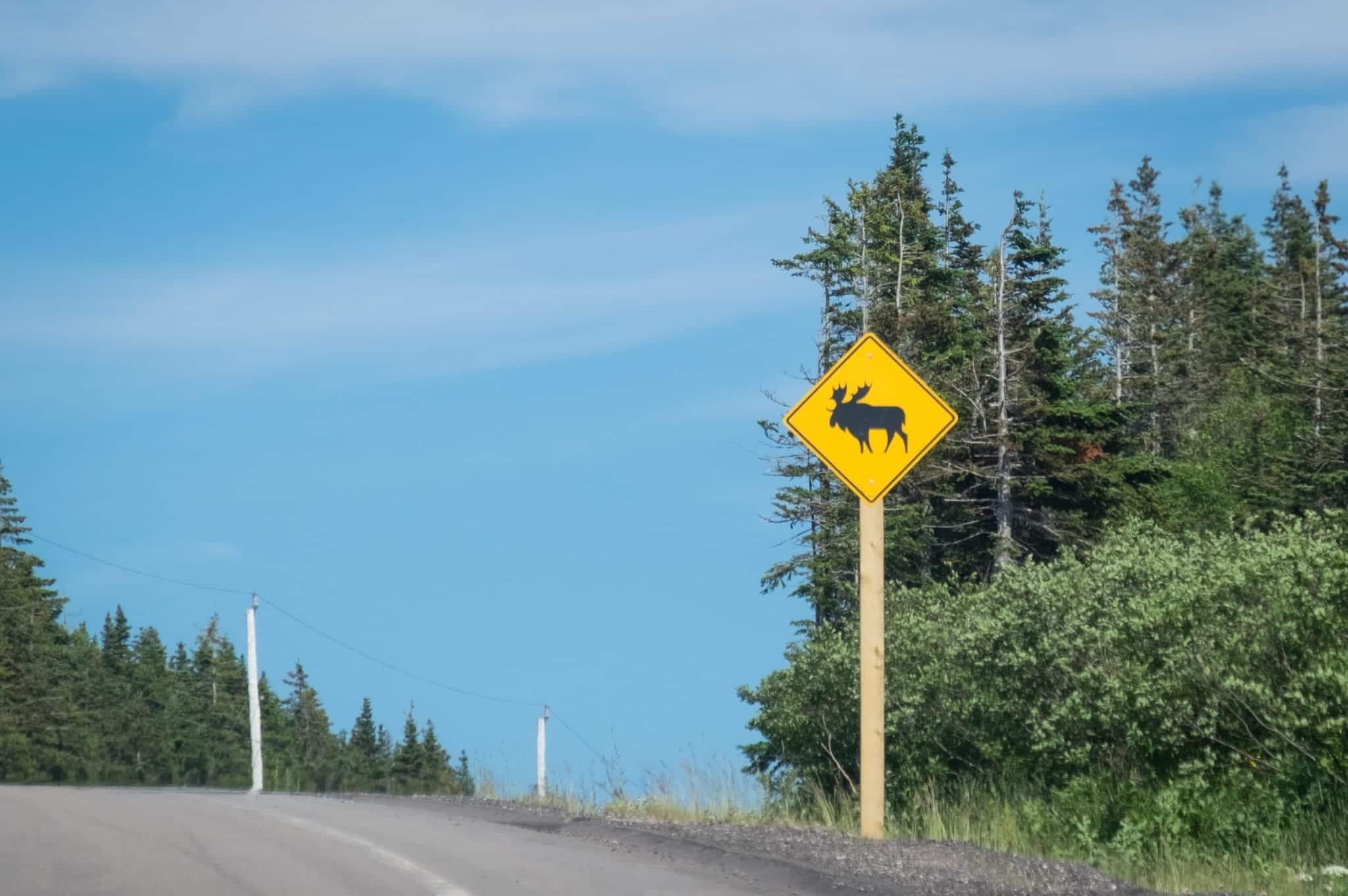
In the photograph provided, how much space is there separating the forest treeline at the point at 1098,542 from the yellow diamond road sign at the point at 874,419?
10.5 ft

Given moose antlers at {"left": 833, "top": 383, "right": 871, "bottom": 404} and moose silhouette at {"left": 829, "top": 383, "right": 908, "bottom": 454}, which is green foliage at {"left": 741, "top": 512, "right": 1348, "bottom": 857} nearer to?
moose silhouette at {"left": 829, "top": 383, "right": 908, "bottom": 454}

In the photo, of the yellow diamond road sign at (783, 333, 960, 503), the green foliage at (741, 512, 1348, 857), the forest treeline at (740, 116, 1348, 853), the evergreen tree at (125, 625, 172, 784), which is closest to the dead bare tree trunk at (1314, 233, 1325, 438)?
the forest treeline at (740, 116, 1348, 853)

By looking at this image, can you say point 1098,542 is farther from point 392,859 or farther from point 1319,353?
point 1319,353

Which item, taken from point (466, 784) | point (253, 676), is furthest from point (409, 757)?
point (466, 784)

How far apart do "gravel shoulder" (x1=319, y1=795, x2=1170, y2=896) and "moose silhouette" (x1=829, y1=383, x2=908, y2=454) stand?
351 cm

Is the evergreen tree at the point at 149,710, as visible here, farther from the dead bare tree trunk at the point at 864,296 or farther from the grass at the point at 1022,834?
the grass at the point at 1022,834

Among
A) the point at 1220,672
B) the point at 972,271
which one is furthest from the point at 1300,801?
the point at 972,271

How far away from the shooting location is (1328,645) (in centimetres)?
1252

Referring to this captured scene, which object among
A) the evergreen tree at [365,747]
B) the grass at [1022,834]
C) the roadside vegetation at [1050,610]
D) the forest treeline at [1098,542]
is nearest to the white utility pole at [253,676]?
the roadside vegetation at [1050,610]

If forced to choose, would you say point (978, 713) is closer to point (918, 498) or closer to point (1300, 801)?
point (1300, 801)

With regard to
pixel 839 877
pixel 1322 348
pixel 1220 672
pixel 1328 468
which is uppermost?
pixel 1322 348

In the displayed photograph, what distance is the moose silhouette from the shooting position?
12859mm

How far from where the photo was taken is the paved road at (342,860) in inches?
357

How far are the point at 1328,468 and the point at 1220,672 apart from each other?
39574 millimetres
